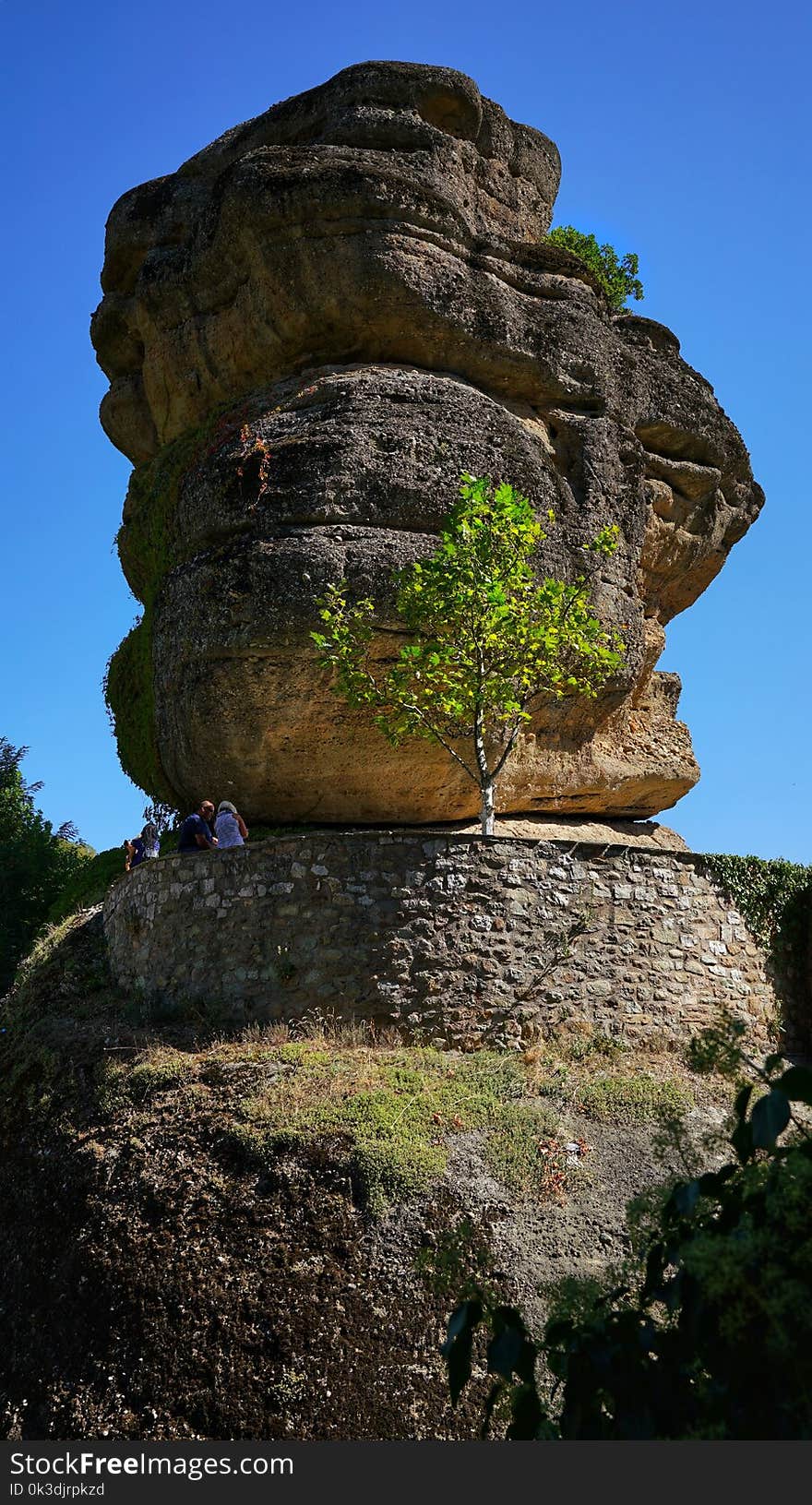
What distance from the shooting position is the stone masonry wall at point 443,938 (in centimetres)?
1204

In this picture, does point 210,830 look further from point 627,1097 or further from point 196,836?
point 627,1097

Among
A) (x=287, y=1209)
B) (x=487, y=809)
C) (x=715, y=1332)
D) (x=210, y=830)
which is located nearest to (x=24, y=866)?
(x=210, y=830)

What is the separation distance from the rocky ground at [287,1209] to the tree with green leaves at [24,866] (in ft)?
45.9

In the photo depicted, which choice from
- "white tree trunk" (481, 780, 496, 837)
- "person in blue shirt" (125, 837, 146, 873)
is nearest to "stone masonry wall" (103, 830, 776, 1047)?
"white tree trunk" (481, 780, 496, 837)

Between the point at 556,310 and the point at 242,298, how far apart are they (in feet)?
16.4

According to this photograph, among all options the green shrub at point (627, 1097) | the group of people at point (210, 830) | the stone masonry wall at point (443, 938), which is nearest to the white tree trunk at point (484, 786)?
the stone masonry wall at point (443, 938)

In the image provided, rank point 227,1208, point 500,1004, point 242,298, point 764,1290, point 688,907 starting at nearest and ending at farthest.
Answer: point 764,1290 < point 227,1208 < point 500,1004 < point 688,907 < point 242,298

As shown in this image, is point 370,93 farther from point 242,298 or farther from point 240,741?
point 240,741

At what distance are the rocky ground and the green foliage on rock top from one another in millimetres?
15620

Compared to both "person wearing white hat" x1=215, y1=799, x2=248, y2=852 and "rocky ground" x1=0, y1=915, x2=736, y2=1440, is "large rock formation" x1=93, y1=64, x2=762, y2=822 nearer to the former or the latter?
"person wearing white hat" x1=215, y1=799, x2=248, y2=852

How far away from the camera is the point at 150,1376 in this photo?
8195 mm

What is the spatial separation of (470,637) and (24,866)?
54.9 ft

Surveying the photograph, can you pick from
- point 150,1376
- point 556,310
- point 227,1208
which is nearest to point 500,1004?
point 227,1208

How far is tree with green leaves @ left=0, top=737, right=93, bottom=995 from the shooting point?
25.7 metres
